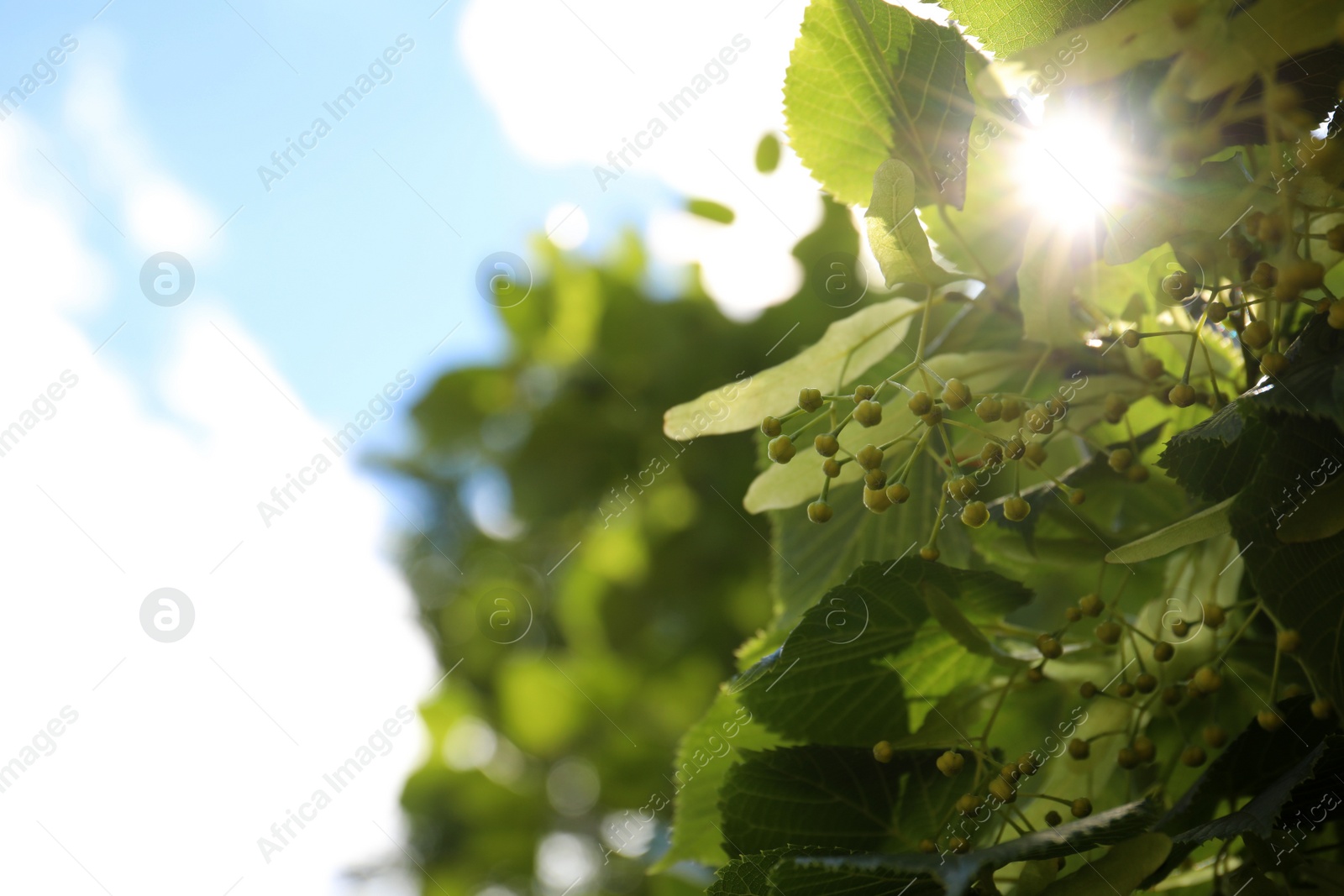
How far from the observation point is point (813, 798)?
1.84ft

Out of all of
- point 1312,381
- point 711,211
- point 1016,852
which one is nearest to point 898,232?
point 1312,381

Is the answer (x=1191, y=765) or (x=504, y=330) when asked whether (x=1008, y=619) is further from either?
(x=504, y=330)

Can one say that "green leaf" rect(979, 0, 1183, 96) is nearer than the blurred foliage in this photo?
Yes

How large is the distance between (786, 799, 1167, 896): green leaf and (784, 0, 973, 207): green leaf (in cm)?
33

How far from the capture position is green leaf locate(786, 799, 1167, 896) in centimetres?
43

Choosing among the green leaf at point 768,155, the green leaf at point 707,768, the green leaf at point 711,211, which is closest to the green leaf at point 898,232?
the green leaf at point 707,768

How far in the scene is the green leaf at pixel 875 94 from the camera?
0.54 metres

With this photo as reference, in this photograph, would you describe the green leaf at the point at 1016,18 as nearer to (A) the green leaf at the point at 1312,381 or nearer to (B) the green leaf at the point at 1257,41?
(B) the green leaf at the point at 1257,41

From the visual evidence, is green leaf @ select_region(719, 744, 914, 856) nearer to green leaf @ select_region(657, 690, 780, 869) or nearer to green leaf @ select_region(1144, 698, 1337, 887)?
green leaf @ select_region(657, 690, 780, 869)

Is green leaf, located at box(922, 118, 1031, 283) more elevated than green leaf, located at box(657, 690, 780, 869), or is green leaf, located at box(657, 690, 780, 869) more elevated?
green leaf, located at box(922, 118, 1031, 283)

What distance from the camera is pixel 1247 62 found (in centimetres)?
41

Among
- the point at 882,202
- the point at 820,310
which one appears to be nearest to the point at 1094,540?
the point at 882,202

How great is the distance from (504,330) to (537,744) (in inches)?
33.7

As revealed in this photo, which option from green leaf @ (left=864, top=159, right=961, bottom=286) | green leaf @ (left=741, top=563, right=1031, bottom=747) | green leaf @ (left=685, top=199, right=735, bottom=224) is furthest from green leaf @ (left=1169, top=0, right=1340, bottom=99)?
green leaf @ (left=685, top=199, right=735, bottom=224)
